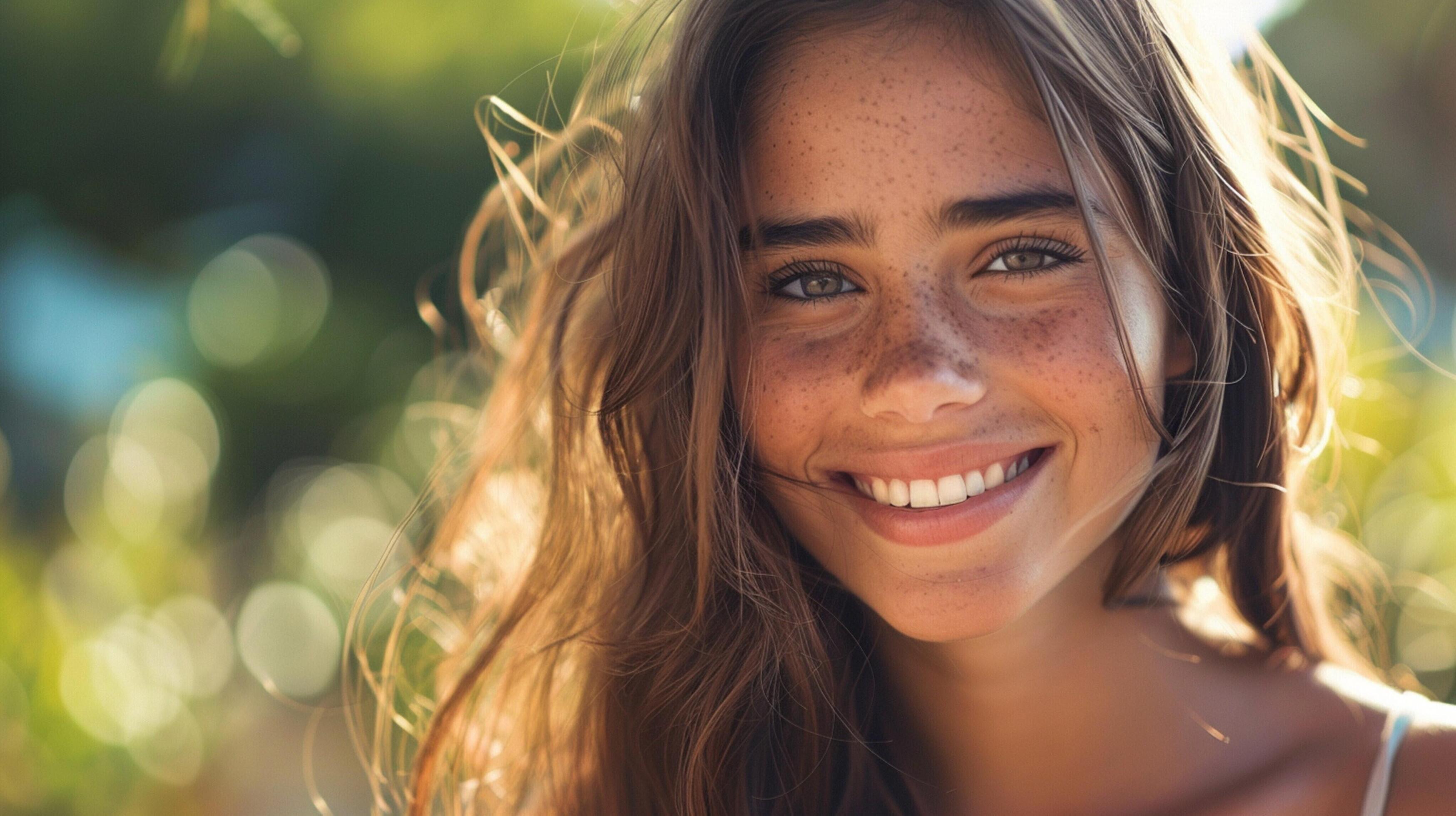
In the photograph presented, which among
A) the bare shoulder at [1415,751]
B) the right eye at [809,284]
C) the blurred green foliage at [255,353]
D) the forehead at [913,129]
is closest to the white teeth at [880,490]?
the right eye at [809,284]

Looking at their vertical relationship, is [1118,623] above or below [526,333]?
below

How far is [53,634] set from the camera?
3.00 metres

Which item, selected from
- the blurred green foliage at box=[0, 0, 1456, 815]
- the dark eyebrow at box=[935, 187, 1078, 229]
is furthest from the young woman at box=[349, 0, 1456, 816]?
the blurred green foliage at box=[0, 0, 1456, 815]

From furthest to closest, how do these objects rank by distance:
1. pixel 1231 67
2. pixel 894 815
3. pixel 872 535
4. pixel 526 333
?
pixel 526 333 < pixel 894 815 < pixel 1231 67 < pixel 872 535

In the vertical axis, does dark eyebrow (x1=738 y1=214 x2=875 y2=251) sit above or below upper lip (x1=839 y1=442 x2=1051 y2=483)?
above

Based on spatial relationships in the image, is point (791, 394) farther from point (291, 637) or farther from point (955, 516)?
point (291, 637)

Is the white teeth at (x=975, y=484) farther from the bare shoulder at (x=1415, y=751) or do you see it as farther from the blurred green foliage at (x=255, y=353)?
the blurred green foliage at (x=255, y=353)

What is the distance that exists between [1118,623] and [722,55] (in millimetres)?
953

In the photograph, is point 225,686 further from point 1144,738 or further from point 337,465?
point 1144,738

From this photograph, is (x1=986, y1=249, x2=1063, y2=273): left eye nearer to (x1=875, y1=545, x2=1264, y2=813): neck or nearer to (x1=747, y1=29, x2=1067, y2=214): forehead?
(x1=747, y1=29, x2=1067, y2=214): forehead

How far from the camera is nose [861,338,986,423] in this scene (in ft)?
4.35

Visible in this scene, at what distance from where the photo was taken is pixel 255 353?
4.83 metres

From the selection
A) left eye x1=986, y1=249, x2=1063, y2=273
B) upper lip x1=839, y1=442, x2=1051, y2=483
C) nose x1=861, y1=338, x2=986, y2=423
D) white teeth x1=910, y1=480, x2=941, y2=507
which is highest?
left eye x1=986, y1=249, x2=1063, y2=273

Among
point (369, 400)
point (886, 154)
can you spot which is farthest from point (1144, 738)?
point (369, 400)
